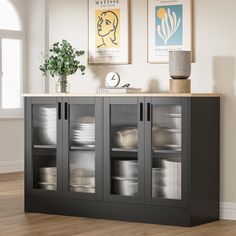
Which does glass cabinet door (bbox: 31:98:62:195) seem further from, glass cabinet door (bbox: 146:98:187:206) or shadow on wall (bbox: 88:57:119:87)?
glass cabinet door (bbox: 146:98:187:206)

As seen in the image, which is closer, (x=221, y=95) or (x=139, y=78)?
(x=221, y=95)

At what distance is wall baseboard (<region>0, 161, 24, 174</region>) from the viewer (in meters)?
8.03

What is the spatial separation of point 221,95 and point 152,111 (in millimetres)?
605

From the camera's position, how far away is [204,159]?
5066 millimetres

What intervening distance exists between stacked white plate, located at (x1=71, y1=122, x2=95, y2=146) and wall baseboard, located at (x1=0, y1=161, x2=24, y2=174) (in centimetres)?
287

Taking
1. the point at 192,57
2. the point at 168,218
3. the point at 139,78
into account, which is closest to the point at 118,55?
the point at 139,78

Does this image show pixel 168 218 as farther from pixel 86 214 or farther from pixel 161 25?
pixel 161 25

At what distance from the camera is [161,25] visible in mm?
5434

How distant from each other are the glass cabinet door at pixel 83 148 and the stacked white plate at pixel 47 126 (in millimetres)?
138

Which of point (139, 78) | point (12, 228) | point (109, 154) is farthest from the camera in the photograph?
point (139, 78)

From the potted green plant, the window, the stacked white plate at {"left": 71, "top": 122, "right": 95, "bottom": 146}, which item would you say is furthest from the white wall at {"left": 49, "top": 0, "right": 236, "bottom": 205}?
the window

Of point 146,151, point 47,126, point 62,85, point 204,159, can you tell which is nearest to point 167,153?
point 146,151

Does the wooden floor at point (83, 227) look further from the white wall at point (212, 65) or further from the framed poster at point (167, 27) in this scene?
the framed poster at point (167, 27)

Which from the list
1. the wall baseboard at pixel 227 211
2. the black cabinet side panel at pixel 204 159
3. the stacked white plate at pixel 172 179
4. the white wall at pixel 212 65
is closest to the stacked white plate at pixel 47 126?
the white wall at pixel 212 65
